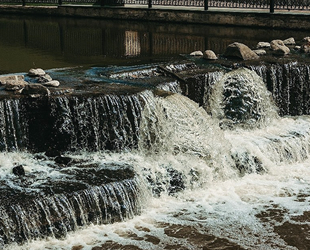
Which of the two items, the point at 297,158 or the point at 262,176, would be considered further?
the point at 297,158

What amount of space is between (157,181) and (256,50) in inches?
228

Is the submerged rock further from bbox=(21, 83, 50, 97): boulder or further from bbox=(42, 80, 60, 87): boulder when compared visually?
bbox=(42, 80, 60, 87): boulder

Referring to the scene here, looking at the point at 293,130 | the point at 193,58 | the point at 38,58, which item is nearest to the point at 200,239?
the point at 293,130

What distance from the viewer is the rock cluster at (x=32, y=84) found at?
8.46 metres

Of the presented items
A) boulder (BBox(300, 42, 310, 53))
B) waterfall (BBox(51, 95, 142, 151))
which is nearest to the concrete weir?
boulder (BBox(300, 42, 310, 53))

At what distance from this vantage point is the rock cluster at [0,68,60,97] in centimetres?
846

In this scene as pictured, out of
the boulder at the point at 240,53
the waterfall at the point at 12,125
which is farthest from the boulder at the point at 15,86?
the boulder at the point at 240,53

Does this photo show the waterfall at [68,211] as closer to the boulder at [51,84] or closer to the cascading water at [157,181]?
the cascading water at [157,181]

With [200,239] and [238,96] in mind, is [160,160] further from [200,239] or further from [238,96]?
[238,96]

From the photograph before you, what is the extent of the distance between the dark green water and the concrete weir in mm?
318

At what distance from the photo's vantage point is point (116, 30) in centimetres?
2019

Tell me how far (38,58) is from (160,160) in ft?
24.9

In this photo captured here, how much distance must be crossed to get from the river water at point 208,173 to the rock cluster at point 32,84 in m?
0.56

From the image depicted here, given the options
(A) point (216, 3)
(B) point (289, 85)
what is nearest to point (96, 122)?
(B) point (289, 85)
